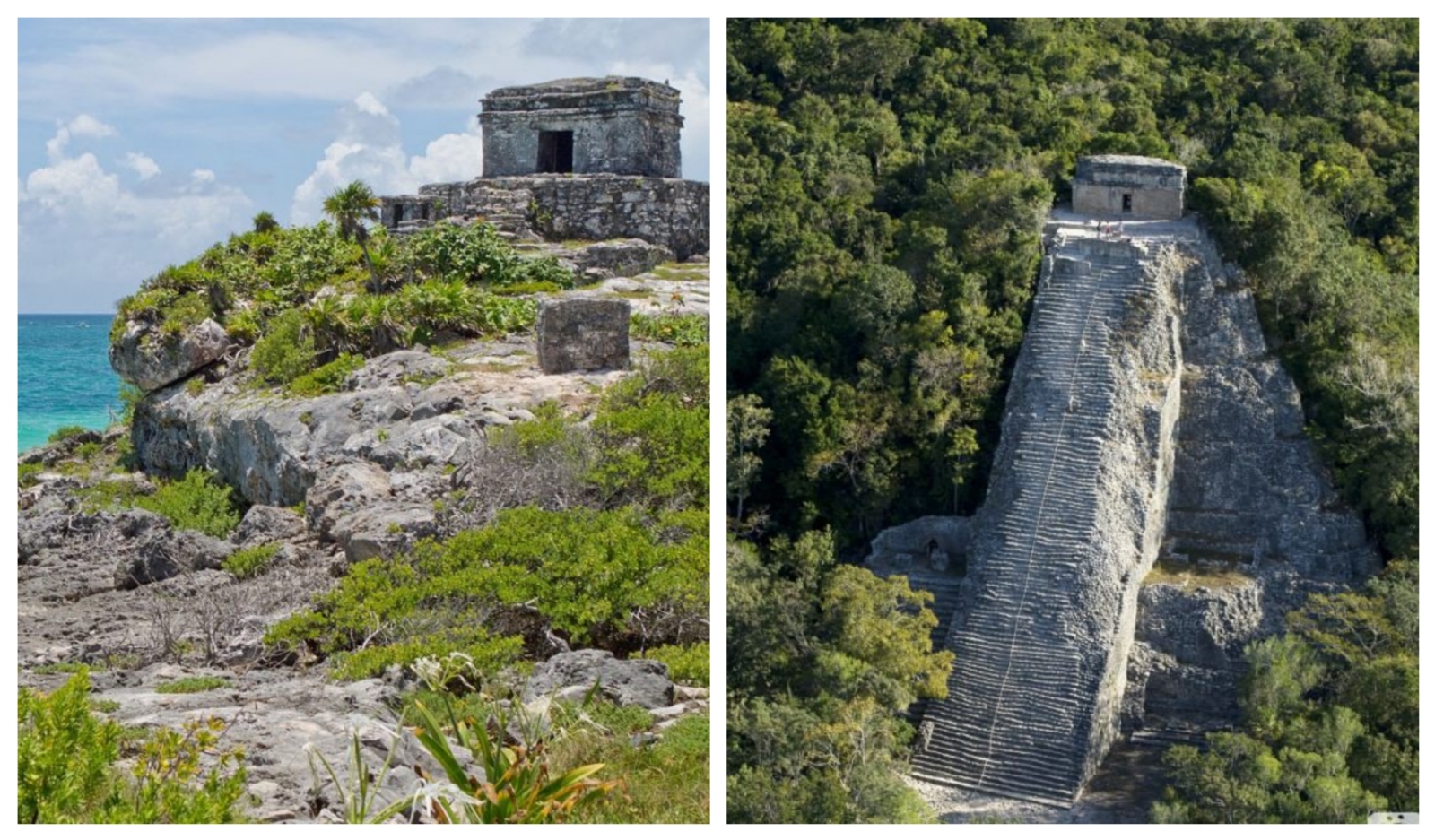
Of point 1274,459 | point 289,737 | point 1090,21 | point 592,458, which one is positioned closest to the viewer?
point 289,737

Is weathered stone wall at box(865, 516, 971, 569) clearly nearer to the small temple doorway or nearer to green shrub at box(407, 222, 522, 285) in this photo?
the small temple doorway

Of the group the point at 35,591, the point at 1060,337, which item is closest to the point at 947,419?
the point at 1060,337

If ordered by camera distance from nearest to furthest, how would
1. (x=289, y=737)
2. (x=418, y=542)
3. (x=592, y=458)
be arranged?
(x=289, y=737) → (x=418, y=542) → (x=592, y=458)

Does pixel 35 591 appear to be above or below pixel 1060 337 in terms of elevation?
below

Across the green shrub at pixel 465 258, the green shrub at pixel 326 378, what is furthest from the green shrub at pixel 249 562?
the green shrub at pixel 465 258

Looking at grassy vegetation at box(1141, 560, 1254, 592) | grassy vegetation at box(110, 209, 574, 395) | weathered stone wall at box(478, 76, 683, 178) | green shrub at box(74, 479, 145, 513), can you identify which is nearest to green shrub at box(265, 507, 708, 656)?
grassy vegetation at box(110, 209, 574, 395)

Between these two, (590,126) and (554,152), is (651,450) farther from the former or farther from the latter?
(554,152)

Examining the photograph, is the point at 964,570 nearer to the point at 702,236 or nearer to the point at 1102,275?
the point at 1102,275
